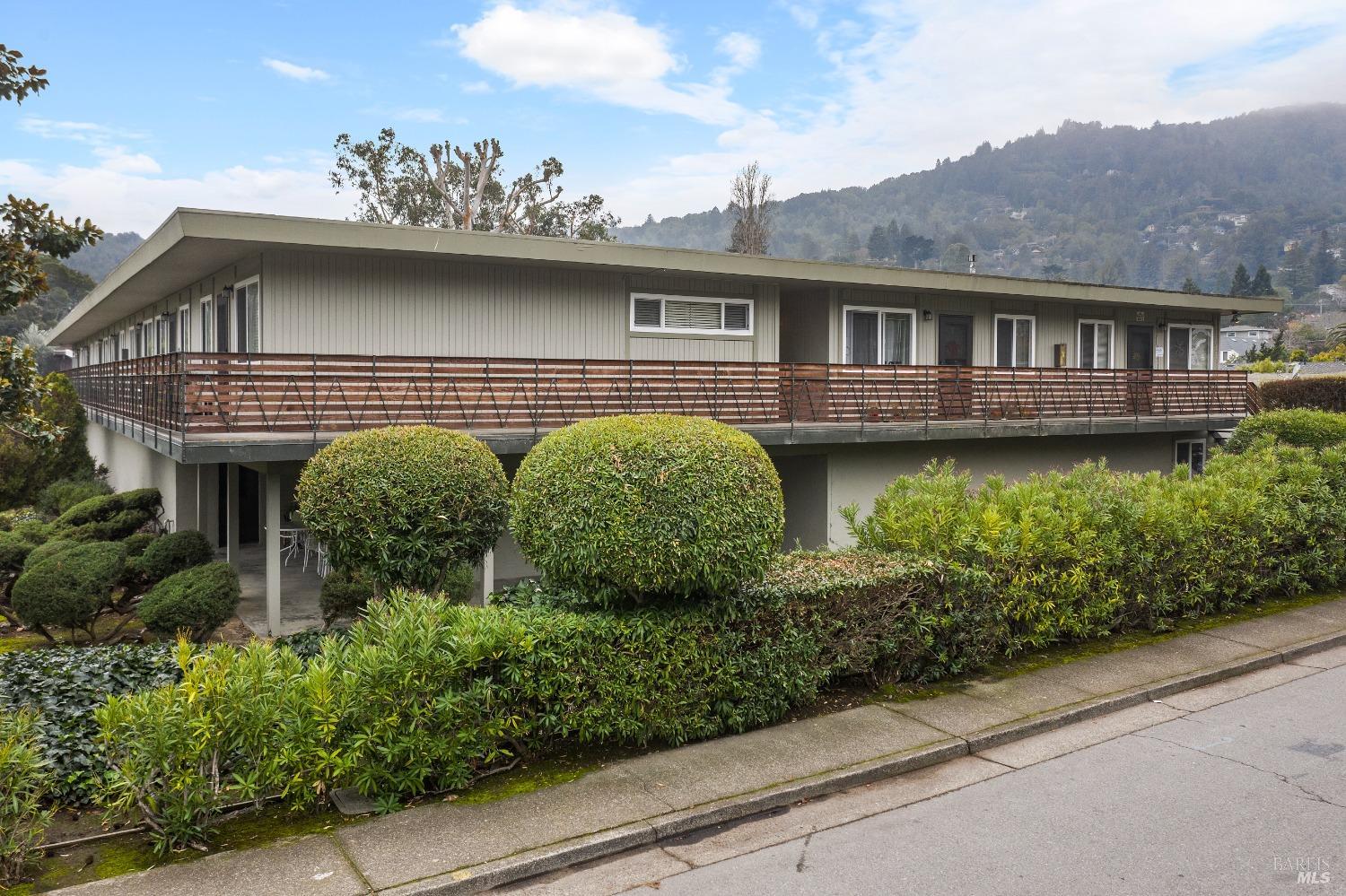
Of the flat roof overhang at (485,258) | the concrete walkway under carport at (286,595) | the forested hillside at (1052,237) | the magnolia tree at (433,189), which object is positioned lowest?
the concrete walkway under carport at (286,595)

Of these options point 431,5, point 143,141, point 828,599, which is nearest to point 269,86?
point 431,5

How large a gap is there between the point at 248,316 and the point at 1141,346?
64.0ft

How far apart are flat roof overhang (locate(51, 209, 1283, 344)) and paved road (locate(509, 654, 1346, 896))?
941cm

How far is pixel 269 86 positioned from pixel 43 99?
131ft

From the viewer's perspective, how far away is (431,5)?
25.3m

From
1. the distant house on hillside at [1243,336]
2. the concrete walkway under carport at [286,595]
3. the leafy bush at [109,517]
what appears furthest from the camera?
the distant house on hillside at [1243,336]

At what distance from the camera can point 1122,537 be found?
941 centimetres

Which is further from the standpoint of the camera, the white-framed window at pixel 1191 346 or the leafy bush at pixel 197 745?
the white-framed window at pixel 1191 346

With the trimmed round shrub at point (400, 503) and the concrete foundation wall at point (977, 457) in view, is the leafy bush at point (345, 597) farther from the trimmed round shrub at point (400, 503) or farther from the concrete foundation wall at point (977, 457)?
the concrete foundation wall at point (977, 457)

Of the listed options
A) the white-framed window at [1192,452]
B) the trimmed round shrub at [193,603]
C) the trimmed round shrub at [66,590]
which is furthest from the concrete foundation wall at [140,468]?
the white-framed window at [1192,452]

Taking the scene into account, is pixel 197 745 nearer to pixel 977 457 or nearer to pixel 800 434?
pixel 800 434

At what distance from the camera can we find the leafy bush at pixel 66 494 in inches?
816

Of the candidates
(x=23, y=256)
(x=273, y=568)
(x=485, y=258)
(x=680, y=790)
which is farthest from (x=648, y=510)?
(x=485, y=258)

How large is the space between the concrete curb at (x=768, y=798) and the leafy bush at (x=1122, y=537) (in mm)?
1024
